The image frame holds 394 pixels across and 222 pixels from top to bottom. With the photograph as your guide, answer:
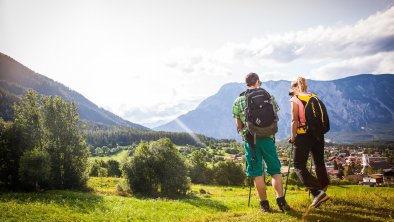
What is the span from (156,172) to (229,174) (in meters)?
42.7

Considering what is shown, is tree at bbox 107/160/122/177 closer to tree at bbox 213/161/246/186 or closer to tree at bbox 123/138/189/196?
tree at bbox 213/161/246/186

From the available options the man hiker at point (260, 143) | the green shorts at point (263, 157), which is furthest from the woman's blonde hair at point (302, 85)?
the green shorts at point (263, 157)

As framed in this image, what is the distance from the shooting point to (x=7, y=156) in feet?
122

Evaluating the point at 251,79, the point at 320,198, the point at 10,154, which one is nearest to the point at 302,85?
the point at 251,79

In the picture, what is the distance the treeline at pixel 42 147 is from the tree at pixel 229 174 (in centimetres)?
5476

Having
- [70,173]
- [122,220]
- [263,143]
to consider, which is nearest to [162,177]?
[70,173]

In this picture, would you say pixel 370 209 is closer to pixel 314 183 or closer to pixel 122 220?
pixel 314 183

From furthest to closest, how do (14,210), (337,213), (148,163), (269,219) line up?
(148,163) → (14,210) → (337,213) → (269,219)

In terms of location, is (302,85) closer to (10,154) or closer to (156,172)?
(10,154)

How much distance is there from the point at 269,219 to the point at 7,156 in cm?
3987

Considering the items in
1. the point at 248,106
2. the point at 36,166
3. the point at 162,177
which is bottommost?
the point at 162,177

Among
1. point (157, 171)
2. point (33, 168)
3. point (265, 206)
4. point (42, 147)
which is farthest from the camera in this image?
point (157, 171)

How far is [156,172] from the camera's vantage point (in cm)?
5550

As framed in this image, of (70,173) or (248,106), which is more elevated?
(248,106)
